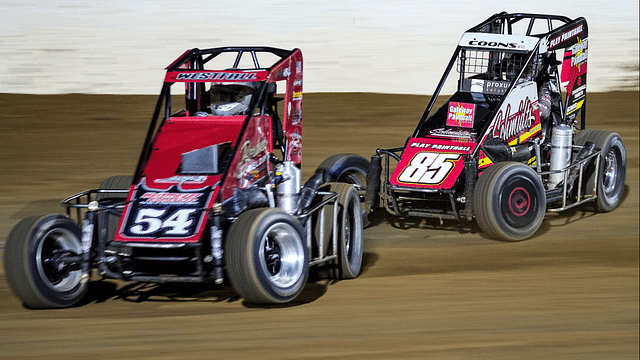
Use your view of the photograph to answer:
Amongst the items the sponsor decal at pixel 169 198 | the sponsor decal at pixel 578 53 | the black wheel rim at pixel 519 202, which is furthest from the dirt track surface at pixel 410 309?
the sponsor decal at pixel 578 53

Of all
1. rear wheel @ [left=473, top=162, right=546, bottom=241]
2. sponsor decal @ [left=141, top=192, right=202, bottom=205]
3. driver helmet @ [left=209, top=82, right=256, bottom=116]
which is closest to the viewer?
sponsor decal @ [left=141, top=192, right=202, bottom=205]

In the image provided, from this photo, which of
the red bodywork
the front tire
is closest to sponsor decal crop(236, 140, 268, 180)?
the red bodywork

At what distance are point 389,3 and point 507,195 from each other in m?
19.5

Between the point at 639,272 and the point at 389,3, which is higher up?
the point at 389,3

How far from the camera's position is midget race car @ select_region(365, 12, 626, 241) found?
859 centimetres

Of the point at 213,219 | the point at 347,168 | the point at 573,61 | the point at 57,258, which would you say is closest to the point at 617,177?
the point at 573,61

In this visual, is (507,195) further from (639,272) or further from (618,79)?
(618,79)

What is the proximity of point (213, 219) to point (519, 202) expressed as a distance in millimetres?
3464

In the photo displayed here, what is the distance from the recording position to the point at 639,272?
306 inches

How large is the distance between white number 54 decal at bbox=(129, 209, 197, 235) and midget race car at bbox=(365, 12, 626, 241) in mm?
2931

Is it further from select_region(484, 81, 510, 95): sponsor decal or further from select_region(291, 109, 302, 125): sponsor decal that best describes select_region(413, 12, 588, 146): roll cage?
select_region(291, 109, 302, 125): sponsor decal

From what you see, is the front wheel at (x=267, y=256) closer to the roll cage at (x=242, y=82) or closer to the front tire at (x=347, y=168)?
the roll cage at (x=242, y=82)

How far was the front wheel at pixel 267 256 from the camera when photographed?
20.4 feet

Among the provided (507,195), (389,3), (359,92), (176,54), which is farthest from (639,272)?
(389,3)
